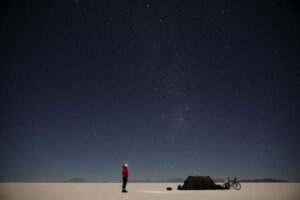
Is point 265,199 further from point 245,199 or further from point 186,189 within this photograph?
point 186,189

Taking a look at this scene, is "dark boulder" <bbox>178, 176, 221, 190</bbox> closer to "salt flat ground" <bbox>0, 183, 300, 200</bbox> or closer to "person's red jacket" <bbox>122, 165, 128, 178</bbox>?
"salt flat ground" <bbox>0, 183, 300, 200</bbox>

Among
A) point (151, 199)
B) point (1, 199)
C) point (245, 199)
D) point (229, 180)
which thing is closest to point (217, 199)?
point (245, 199)

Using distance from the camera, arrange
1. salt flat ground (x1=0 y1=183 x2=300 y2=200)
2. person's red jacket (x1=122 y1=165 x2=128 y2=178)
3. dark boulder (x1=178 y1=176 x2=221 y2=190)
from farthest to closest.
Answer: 1. dark boulder (x1=178 y1=176 x2=221 y2=190)
2. person's red jacket (x1=122 y1=165 x2=128 y2=178)
3. salt flat ground (x1=0 y1=183 x2=300 y2=200)

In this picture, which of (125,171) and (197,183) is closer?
(125,171)

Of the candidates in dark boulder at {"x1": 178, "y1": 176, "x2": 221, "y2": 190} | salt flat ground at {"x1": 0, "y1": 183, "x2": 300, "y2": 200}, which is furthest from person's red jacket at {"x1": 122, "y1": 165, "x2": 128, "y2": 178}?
dark boulder at {"x1": 178, "y1": 176, "x2": 221, "y2": 190}

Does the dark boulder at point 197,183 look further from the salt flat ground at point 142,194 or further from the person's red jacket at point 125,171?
the person's red jacket at point 125,171

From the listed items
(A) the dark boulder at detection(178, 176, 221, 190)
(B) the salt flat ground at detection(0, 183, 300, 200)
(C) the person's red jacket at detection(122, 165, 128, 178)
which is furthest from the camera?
(A) the dark boulder at detection(178, 176, 221, 190)

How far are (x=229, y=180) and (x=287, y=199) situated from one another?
55.0ft

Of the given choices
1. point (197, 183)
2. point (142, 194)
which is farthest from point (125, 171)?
point (197, 183)

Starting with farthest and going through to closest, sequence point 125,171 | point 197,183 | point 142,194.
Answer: point 197,183 → point 125,171 → point 142,194

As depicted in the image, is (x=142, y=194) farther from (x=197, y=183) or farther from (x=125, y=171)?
(x=197, y=183)

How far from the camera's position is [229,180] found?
40.0m

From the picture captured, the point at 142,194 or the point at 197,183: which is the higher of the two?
the point at 197,183

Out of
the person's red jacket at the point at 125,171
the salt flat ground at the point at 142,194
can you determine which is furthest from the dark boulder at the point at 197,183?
the person's red jacket at the point at 125,171
